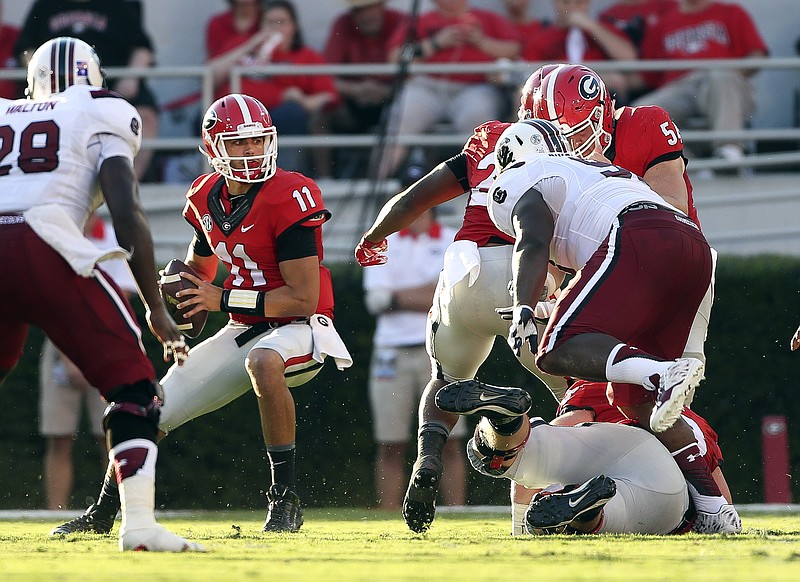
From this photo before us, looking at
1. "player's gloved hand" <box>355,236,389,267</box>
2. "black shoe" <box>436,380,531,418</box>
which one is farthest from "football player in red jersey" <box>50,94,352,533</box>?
"black shoe" <box>436,380,531,418</box>

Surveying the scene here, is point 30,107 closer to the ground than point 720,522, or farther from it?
farther from it

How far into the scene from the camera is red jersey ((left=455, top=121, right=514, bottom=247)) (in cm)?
591

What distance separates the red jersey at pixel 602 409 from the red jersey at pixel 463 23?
16.3 feet

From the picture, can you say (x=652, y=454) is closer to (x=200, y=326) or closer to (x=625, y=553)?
(x=625, y=553)

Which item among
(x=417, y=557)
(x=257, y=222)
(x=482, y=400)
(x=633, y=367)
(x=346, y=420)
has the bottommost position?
(x=346, y=420)

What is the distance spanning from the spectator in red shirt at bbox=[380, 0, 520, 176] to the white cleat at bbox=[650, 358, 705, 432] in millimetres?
5271

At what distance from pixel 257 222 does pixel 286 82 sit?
15.6 feet

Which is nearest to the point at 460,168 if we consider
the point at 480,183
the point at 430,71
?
the point at 480,183

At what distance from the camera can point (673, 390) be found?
15.2ft

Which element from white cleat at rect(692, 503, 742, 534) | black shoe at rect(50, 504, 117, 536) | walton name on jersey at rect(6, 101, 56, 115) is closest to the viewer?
walton name on jersey at rect(6, 101, 56, 115)

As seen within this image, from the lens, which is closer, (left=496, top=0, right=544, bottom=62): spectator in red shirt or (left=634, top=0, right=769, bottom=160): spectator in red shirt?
(left=634, top=0, right=769, bottom=160): spectator in red shirt

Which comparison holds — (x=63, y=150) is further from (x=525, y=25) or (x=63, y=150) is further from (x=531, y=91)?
(x=525, y=25)

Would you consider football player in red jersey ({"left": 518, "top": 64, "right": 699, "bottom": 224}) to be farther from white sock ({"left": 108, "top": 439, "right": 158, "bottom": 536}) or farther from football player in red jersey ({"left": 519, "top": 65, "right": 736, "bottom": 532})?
white sock ({"left": 108, "top": 439, "right": 158, "bottom": 536})

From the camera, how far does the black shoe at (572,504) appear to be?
4.94m
